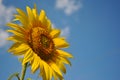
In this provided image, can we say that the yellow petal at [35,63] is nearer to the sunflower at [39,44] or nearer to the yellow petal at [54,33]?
the sunflower at [39,44]

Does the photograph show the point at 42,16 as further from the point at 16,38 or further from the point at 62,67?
the point at 16,38

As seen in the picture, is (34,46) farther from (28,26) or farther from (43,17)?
(43,17)

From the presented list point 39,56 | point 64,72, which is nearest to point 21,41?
point 39,56

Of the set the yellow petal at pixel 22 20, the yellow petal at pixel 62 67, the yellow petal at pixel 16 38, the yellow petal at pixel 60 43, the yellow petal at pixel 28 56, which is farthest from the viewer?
the yellow petal at pixel 60 43

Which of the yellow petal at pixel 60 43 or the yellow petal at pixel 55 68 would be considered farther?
the yellow petal at pixel 60 43

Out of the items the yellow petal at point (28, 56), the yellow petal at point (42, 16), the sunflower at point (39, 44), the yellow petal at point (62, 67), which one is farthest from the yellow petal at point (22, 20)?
the yellow petal at point (62, 67)

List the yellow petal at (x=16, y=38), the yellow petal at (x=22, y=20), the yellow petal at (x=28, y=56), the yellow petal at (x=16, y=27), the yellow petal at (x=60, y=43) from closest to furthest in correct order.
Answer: the yellow petal at (x=28, y=56), the yellow petal at (x=16, y=38), the yellow petal at (x=16, y=27), the yellow petal at (x=22, y=20), the yellow petal at (x=60, y=43)

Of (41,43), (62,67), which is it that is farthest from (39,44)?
(62,67)

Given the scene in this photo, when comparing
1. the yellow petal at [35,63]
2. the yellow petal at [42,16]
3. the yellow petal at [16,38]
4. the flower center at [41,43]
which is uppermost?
the yellow petal at [42,16]
